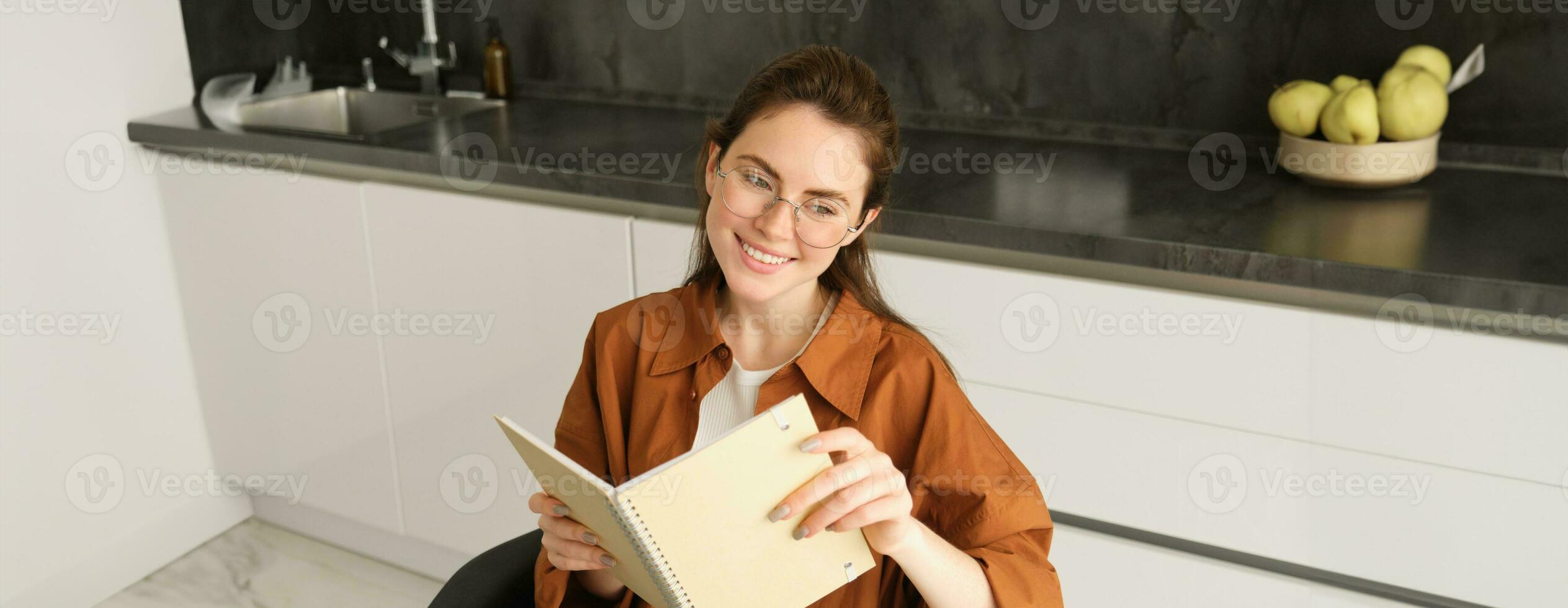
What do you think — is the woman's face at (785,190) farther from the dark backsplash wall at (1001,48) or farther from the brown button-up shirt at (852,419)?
the dark backsplash wall at (1001,48)

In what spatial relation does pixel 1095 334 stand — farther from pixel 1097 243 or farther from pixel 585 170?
pixel 585 170

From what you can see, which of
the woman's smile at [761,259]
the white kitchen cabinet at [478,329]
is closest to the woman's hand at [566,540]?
the woman's smile at [761,259]

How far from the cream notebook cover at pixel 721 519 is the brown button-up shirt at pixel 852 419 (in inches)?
5.1

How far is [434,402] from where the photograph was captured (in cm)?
212

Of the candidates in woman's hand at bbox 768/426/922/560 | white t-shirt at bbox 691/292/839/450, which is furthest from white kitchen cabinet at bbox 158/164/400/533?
woman's hand at bbox 768/426/922/560

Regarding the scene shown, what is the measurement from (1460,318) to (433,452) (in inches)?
64.8

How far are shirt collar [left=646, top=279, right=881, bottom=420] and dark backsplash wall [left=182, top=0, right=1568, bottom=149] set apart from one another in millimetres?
1001

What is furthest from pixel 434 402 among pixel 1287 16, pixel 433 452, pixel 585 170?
pixel 1287 16

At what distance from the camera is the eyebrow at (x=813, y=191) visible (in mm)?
1035

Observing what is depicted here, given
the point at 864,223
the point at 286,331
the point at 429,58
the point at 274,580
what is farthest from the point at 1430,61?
the point at 274,580

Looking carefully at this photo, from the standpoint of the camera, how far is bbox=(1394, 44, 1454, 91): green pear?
5.55ft

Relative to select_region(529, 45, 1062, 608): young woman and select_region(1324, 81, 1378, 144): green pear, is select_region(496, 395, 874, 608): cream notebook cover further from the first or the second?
select_region(1324, 81, 1378, 144): green pear

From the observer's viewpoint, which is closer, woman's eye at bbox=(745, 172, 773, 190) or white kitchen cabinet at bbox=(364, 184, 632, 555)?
woman's eye at bbox=(745, 172, 773, 190)

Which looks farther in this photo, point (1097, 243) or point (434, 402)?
point (434, 402)
